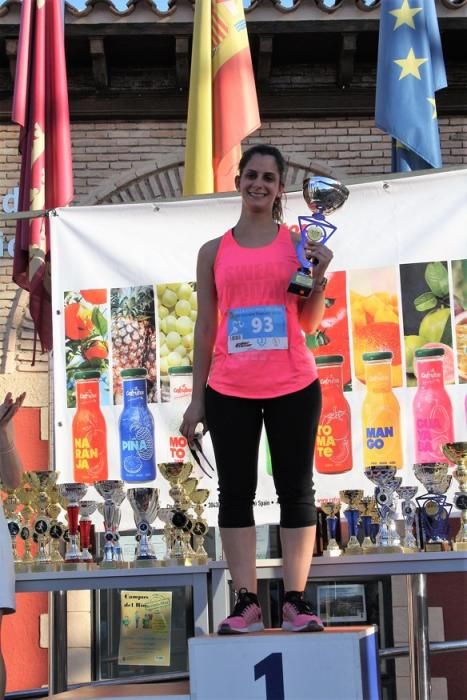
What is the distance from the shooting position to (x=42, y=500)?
167 inches

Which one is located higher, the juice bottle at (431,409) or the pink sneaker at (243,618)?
the juice bottle at (431,409)

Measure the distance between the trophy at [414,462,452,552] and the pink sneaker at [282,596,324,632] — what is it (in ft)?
2.47

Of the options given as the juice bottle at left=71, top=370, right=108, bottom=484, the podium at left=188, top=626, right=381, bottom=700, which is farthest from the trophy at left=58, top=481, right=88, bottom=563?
the podium at left=188, top=626, right=381, bottom=700

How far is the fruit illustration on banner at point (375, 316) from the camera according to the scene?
4480 millimetres

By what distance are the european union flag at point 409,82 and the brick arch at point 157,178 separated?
3035 millimetres

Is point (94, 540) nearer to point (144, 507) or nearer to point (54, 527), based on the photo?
point (54, 527)

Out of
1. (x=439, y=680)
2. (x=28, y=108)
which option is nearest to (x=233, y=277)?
(x=28, y=108)

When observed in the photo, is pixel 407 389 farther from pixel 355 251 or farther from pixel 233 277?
pixel 233 277

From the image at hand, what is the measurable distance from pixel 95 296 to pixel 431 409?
1.58m

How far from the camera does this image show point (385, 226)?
14.8ft

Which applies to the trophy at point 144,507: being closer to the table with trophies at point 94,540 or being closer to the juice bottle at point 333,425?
the table with trophies at point 94,540

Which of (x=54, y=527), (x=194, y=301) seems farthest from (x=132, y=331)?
(x=54, y=527)

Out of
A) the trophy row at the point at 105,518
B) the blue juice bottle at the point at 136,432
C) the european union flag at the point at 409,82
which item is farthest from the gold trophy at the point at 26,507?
the european union flag at the point at 409,82

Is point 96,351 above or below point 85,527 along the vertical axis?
above
